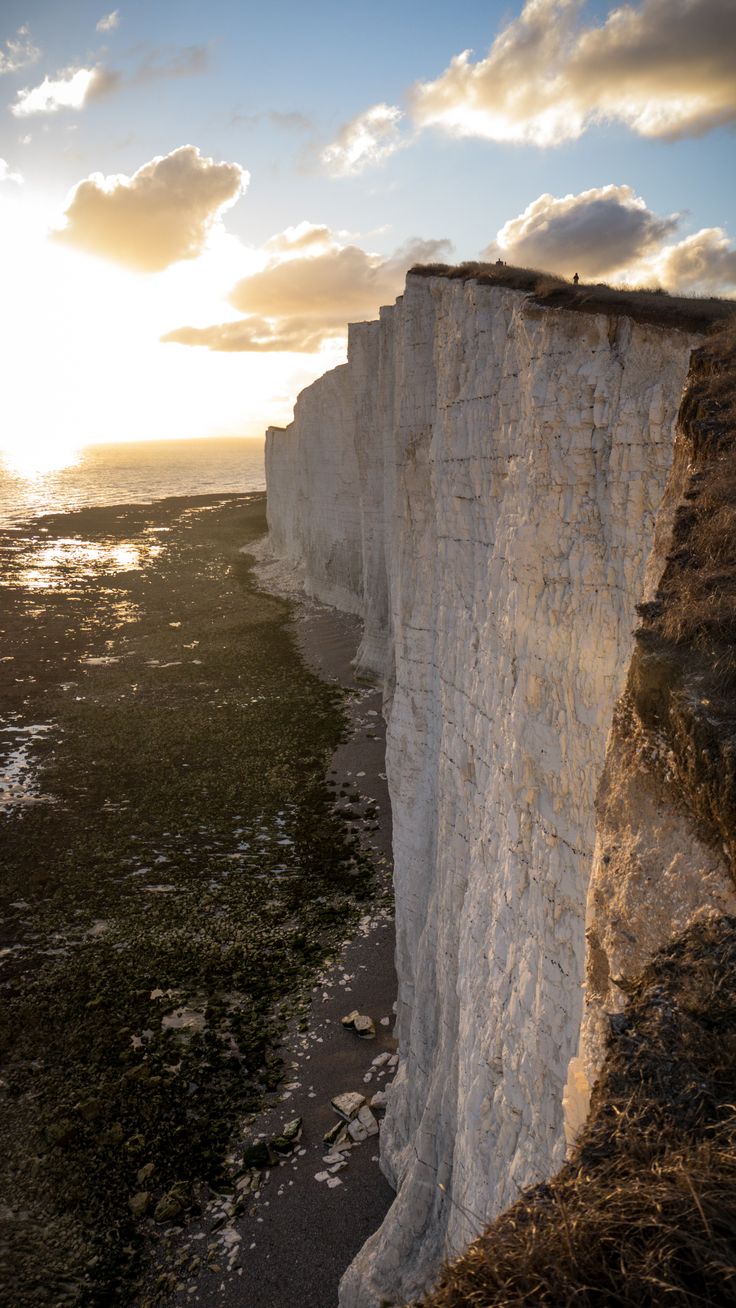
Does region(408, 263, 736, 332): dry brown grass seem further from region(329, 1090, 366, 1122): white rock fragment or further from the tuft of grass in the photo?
region(329, 1090, 366, 1122): white rock fragment

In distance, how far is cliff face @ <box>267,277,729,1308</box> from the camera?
5695 millimetres

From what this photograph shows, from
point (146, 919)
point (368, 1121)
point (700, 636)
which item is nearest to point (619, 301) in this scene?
point (700, 636)

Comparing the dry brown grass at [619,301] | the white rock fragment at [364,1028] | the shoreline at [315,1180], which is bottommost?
the shoreline at [315,1180]

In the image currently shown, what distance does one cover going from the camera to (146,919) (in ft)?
48.9

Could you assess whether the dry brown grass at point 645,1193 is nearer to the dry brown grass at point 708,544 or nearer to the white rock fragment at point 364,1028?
the dry brown grass at point 708,544

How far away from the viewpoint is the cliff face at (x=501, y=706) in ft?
18.7

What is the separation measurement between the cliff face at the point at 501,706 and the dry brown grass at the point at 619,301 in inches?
9.2

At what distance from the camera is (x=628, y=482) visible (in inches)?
224

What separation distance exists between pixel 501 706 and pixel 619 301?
3.54 metres

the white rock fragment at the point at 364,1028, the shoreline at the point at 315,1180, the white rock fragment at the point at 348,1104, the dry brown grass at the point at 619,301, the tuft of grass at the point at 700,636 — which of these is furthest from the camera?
the white rock fragment at the point at 364,1028

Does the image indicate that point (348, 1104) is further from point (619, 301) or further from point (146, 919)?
point (619, 301)

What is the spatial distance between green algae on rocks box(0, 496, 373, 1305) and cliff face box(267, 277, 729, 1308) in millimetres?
2948

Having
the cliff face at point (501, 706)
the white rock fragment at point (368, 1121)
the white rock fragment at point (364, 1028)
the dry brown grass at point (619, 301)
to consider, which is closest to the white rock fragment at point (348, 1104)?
Result: the white rock fragment at point (368, 1121)

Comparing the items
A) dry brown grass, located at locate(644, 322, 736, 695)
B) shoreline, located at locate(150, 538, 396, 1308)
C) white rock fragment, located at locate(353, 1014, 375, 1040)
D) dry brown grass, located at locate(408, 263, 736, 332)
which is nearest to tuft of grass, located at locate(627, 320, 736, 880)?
dry brown grass, located at locate(644, 322, 736, 695)
